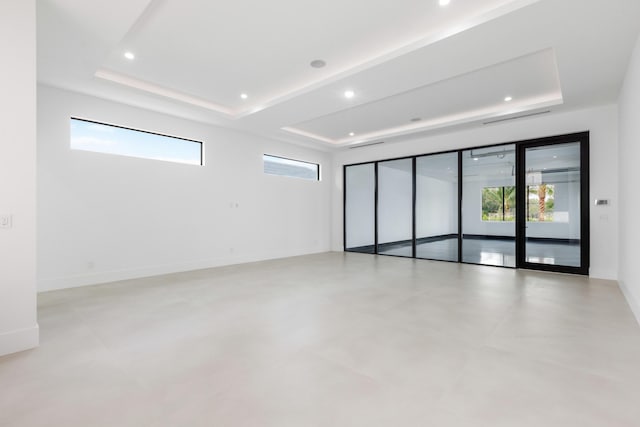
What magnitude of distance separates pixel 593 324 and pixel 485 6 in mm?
3578

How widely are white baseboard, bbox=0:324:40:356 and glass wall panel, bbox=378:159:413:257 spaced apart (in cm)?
760

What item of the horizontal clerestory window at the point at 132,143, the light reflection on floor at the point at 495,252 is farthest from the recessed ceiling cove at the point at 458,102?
the light reflection on floor at the point at 495,252

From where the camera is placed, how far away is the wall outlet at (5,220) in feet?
8.65

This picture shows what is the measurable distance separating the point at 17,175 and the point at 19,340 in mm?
1458

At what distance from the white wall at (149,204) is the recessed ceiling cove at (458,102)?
5.94 ft

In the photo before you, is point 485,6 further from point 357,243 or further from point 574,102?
point 357,243

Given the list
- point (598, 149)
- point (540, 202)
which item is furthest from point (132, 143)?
point (598, 149)

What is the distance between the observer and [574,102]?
5461mm

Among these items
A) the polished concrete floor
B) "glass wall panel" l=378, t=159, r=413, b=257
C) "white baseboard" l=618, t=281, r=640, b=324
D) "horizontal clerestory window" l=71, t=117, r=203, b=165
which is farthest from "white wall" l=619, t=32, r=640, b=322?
"horizontal clerestory window" l=71, t=117, r=203, b=165

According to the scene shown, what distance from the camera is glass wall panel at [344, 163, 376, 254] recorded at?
30.8 ft

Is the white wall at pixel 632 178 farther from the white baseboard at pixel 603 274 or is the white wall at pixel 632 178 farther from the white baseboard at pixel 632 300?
the white baseboard at pixel 603 274

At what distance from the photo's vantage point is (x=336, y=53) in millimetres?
4078

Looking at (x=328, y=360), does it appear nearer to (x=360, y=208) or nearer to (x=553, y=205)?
(x=553, y=205)

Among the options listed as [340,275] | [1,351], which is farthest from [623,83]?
[1,351]
